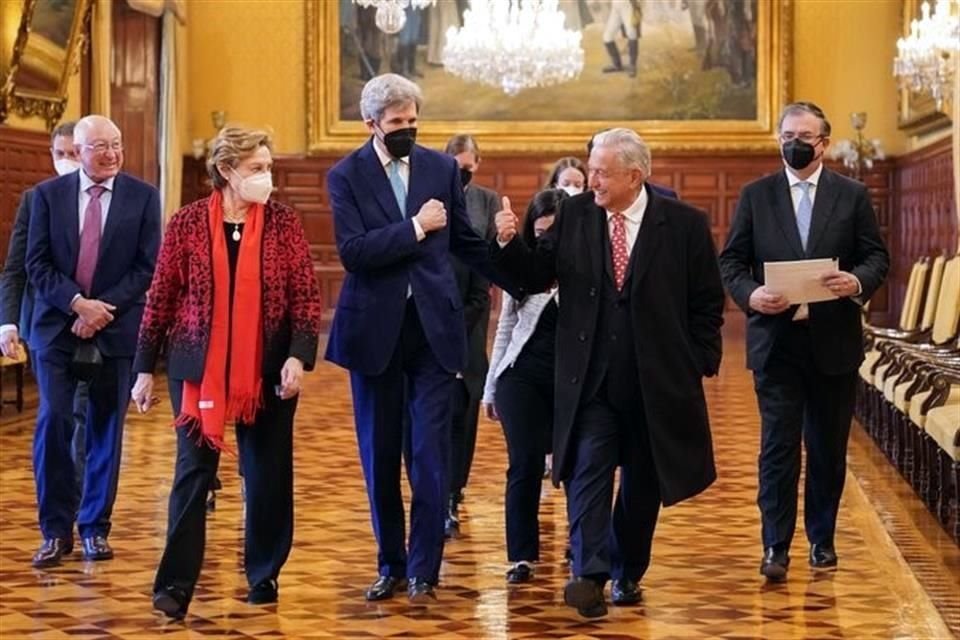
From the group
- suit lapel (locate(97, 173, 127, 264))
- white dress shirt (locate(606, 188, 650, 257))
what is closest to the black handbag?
suit lapel (locate(97, 173, 127, 264))

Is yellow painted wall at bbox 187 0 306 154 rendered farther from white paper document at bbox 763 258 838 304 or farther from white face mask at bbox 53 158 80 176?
white paper document at bbox 763 258 838 304

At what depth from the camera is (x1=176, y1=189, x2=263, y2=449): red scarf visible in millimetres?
6332

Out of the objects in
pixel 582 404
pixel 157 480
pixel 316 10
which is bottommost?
pixel 157 480

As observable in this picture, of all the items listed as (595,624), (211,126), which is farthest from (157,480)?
(211,126)

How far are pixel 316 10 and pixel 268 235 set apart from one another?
16.5 meters

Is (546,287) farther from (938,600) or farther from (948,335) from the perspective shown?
(948,335)

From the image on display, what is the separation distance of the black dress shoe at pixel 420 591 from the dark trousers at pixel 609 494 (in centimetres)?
55

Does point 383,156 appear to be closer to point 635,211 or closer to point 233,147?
point 233,147

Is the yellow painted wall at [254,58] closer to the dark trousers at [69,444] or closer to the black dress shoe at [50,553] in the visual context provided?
the dark trousers at [69,444]

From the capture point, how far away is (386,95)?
21.5 ft

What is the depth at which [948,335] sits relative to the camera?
11852 mm

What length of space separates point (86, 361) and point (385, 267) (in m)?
1.49

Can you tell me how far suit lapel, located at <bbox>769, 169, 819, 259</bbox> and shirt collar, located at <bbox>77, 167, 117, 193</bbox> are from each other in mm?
2589

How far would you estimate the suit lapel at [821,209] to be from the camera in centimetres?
723
